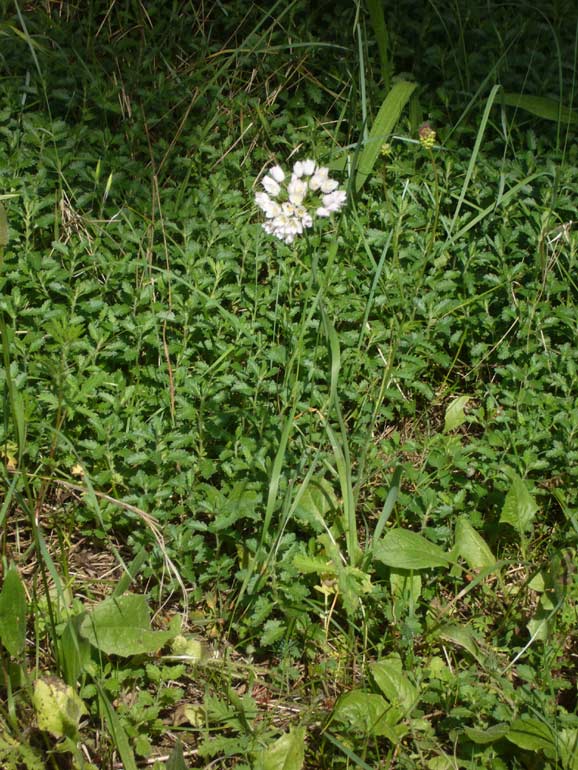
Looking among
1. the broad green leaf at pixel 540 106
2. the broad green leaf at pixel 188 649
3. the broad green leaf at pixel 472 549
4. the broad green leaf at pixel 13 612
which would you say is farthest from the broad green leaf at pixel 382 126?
the broad green leaf at pixel 13 612

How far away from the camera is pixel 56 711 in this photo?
7.48 ft

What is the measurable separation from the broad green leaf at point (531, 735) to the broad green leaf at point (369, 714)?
272 mm

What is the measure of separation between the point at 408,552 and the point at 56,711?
102 centimetres

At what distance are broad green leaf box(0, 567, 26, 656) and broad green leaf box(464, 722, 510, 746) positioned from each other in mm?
1141

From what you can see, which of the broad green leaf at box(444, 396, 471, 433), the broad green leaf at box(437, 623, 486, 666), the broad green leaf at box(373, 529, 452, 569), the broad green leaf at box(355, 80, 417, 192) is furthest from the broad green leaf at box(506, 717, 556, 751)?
the broad green leaf at box(355, 80, 417, 192)

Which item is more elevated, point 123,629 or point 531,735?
point 123,629

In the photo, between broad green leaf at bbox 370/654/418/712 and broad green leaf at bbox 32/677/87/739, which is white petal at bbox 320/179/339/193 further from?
broad green leaf at bbox 32/677/87/739

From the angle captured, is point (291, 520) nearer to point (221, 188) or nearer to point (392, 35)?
point (221, 188)

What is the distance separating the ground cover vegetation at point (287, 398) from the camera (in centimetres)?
243

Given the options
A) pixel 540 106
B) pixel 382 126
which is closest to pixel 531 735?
pixel 382 126

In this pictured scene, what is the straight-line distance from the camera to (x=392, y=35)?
397 cm

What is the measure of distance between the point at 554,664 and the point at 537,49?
2647 millimetres

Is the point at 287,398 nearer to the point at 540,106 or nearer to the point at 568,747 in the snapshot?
the point at 568,747

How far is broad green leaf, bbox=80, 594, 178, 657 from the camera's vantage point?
2412mm
